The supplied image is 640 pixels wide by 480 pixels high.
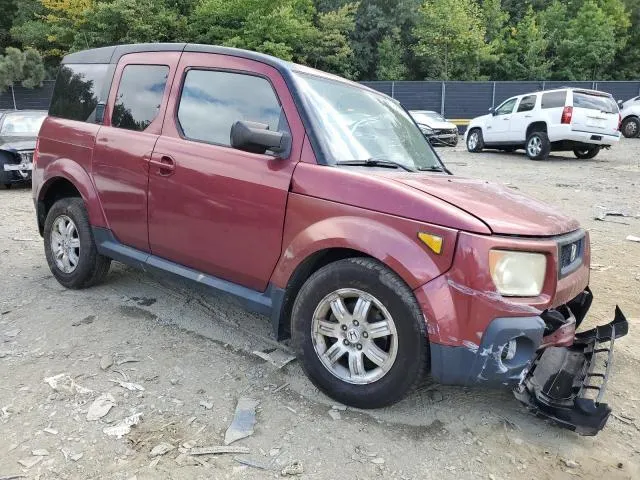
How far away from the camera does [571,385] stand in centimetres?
285

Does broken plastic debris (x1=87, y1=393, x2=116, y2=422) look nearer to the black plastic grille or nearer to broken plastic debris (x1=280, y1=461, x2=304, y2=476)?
broken plastic debris (x1=280, y1=461, x2=304, y2=476)

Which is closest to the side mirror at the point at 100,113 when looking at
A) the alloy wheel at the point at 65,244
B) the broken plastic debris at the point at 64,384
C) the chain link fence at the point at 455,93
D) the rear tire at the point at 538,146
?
the alloy wheel at the point at 65,244

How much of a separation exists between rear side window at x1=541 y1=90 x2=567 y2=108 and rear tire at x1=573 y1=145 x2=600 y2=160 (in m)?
1.64

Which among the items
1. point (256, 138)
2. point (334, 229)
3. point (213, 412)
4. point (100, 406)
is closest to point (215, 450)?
point (213, 412)

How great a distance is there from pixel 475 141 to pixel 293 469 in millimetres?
17166

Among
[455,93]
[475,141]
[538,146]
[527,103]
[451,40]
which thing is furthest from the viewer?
[451,40]

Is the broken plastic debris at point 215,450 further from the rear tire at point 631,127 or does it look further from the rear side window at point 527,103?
the rear tire at point 631,127

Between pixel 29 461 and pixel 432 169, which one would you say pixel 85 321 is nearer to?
pixel 29 461

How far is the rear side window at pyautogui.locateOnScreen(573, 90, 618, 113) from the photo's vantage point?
1405 centimetres

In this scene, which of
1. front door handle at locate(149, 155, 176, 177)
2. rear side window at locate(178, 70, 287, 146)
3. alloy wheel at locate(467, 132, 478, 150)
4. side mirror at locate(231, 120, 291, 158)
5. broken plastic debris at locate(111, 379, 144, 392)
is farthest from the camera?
alloy wheel at locate(467, 132, 478, 150)

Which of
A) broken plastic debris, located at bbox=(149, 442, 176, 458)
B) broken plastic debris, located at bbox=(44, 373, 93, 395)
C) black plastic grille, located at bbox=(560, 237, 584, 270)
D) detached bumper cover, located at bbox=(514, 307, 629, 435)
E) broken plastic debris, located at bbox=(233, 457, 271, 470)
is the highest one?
black plastic grille, located at bbox=(560, 237, 584, 270)

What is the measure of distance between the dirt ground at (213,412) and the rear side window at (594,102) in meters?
11.2

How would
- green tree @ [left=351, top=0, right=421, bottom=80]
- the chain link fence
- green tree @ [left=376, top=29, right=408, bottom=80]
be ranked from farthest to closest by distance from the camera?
green tree @ [left=351, top=0, right=421, bottom=80], green tree @ [left=376, top=29, right=408, bottom=80], the chain link fence

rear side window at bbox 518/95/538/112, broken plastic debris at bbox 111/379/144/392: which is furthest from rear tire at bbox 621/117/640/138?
broken plastic debris at bbox 111/379/144/392
